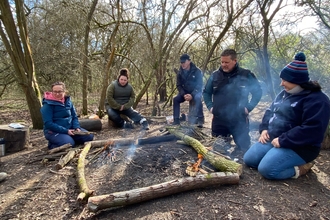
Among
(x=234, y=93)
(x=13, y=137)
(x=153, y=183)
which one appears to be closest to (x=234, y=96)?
(x=234, y=93)

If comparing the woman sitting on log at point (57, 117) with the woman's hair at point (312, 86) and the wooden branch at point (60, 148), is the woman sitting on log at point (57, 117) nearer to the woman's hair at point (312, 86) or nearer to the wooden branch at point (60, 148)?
the wooden branch at point (60, 148)

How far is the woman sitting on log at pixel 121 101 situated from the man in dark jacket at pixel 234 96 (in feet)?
7.27

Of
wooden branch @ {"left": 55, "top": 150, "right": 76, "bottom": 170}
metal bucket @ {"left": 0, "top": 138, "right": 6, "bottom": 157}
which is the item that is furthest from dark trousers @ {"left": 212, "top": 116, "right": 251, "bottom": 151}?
metal bucket @ {"left": 0, "top": 138, "right": 6, "bottom": 157}

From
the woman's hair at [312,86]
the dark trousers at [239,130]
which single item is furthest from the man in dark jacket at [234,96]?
the woman's hair at [312,86]

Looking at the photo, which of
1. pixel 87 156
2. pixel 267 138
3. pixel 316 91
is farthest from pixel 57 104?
pixel 316 91

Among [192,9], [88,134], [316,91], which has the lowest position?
[88,134]

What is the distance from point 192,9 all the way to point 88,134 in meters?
5.75

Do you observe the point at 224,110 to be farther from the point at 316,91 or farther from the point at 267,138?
the point at 316,91

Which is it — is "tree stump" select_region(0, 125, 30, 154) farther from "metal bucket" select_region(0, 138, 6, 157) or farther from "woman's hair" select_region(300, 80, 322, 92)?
"woman's hair" select_region(300, 80, 322, 92)

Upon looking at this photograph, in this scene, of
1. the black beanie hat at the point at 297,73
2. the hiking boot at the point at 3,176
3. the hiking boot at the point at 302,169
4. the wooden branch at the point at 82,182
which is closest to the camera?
the wooden branch at the point at 82,182

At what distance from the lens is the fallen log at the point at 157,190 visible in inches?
85.2

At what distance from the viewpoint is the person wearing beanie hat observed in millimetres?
2535

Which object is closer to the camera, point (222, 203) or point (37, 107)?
point (222, 203)

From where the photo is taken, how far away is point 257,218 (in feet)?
6.82
